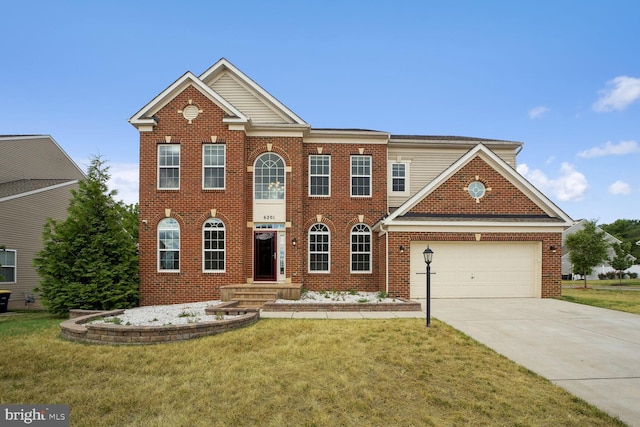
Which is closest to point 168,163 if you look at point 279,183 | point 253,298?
point 279,183

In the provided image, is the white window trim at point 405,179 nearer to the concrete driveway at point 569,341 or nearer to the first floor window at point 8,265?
the concrete driveway at point 569,341

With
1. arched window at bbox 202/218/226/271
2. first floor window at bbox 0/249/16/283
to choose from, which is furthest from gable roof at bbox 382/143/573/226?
first floor window at bbox 0/249/16/283

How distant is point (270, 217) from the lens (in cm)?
1598

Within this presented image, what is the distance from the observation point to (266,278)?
1591 cm

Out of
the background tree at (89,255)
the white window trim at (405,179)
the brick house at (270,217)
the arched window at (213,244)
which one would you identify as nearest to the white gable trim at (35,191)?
the background tree at (89,255)

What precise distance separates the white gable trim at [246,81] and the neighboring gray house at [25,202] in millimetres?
9060

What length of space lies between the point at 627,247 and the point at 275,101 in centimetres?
2955

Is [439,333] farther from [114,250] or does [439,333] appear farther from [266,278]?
[114,250]

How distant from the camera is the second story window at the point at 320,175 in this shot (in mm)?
17047

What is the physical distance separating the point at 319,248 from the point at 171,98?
899 cm

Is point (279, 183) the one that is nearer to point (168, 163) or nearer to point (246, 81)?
point (168, 163)

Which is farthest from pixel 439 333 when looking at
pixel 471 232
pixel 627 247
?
pixel 627 247

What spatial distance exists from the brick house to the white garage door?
4 cm

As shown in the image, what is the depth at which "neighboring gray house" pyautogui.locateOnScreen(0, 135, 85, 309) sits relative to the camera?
17953 millimetres
